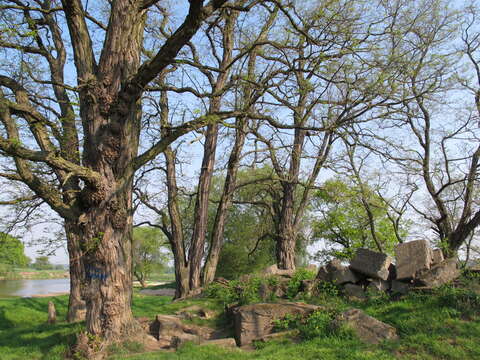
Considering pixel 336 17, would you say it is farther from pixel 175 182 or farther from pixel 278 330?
pixel 175 182

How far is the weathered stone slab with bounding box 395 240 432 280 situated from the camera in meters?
7.42

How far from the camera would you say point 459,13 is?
14.0m

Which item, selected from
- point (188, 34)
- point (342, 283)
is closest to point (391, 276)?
point (342, 283)

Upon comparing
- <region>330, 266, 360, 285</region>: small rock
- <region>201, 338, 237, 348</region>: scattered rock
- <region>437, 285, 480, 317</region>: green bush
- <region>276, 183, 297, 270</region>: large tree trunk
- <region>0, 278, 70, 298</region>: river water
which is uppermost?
<region>276, 183, 297, 270</region>: large tree trunk

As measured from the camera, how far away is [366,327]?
6012 mm

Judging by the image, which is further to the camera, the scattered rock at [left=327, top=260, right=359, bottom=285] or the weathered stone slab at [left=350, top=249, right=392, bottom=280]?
the scattered rock at [left=327, top=260, right=359, bottom=285]

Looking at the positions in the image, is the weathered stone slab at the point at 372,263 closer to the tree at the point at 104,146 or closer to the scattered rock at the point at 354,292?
the scattered rock at the point at 354,292

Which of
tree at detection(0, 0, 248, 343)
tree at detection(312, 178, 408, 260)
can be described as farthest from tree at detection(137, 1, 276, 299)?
tree at detection(312, 178, 408, 260)

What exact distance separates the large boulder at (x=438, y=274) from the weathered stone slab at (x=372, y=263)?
0.64m

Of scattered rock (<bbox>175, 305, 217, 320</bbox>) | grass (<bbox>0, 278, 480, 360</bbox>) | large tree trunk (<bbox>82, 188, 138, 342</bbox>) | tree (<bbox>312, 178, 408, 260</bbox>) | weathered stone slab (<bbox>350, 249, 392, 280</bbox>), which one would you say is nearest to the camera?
grass (<bbox>0, 278, 480, 360</bbox>)

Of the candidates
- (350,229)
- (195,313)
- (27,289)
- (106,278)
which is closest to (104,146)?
(106,278)

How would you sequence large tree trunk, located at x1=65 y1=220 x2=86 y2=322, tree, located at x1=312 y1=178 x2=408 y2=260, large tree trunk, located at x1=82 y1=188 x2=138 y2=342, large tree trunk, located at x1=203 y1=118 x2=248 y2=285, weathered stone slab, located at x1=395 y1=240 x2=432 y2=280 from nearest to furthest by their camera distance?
large tree trunk, located at x1=82 y1=188 x2=138 y2=342 < weathered stone slab, located at x1=395 y1=240 x2=432 y2=280 < large tree trunk, located at x1=65 y1=220 x2=86 y2=322 < large tree trunk, located at x1=203 y1=118 x2=248 y2=285 < tree, located at x1=312 y1=178 x2=408 y2=260

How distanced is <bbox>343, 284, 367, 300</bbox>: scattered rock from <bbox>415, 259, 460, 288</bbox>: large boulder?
1199 mm

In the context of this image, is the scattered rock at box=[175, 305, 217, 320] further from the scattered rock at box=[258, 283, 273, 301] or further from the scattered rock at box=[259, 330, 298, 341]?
the scattered rock at box=[259, 330, 298, 341]
